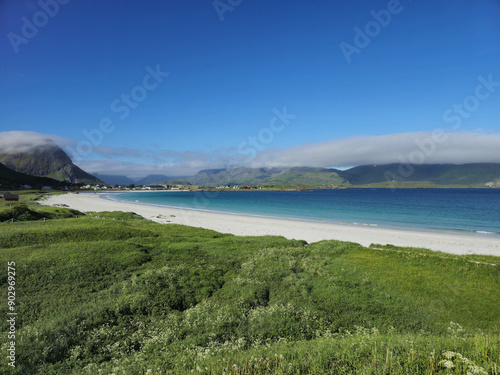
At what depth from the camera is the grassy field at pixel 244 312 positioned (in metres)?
8.23

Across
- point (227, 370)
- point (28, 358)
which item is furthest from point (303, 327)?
point (28, 358)

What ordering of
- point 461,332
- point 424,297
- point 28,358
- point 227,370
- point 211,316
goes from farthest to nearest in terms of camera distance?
point 424,297
point 211,316
point 461,332
point 28,358
point 227,370

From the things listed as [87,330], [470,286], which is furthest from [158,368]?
[470,286]

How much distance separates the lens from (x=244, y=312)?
13258 mm

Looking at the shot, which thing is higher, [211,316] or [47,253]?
[47,253]

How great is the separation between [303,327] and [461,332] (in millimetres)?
7684

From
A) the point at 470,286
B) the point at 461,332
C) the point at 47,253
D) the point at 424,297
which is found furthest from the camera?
the point at 47,253

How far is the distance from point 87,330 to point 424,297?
19395 millimetres

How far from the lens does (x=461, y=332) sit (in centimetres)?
1144

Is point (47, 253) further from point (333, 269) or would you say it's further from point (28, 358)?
point (333, 269)

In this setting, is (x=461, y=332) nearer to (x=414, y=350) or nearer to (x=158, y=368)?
(x=414, y=350)

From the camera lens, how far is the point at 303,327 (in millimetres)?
11938

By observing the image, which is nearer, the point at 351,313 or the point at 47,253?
the point at 351,313

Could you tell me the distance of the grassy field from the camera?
8.23m
